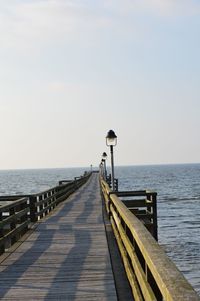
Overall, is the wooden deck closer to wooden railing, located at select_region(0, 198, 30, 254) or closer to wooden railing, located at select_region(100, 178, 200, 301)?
wooden railing, located at select_region(0, 198, 30, 254)

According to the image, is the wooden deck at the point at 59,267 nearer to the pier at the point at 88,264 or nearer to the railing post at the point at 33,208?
the pier at the point at 88,264

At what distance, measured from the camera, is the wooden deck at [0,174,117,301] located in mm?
6246

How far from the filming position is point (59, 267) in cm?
776

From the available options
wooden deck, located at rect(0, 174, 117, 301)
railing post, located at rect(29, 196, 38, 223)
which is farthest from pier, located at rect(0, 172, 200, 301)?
railing post, located at rect(29, 196, 38, 223)

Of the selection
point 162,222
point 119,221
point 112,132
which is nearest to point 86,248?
point 119,221

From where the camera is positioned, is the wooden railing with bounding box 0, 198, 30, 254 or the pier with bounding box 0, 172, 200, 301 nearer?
the pier with bounding box 0, 172, 200, 301

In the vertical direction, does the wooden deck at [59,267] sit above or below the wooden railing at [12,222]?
below

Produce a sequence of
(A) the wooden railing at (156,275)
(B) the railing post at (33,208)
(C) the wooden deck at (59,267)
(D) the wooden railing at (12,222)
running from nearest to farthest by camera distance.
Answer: (A) the wooden railing at (156,275), (C) the wooden deck at (59,267), (D) the wooden railing at (12,222), (B) the railing post at (33,208)

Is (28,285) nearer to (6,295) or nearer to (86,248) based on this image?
(6,295)

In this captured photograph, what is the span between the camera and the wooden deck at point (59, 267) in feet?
20.5

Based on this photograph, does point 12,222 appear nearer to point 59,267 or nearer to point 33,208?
point 59,267

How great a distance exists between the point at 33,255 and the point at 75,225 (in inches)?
180

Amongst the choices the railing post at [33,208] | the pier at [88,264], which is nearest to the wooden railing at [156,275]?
the pier at [88,264]

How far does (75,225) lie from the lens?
44.1 feet
